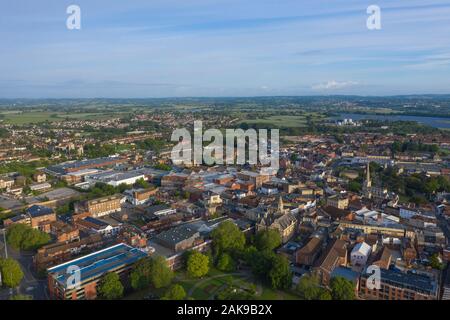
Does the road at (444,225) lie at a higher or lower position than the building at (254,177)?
lower

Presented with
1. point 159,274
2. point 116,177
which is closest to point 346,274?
point 159,274

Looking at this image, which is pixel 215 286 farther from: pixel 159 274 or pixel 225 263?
pixel 159 274

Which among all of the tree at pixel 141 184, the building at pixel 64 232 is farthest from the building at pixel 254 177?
the building at pixel 64 232

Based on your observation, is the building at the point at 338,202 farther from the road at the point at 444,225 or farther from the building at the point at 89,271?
the building at the point at 89,271

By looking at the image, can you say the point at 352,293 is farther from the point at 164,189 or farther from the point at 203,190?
the point at 164,189

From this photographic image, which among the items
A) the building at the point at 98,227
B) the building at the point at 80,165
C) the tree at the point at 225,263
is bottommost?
the tree at the point at 225,263

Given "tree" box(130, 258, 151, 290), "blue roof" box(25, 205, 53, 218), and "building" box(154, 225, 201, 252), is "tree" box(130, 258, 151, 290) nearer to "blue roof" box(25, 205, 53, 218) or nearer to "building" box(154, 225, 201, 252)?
"building" box(154, 225, 201, 252)
